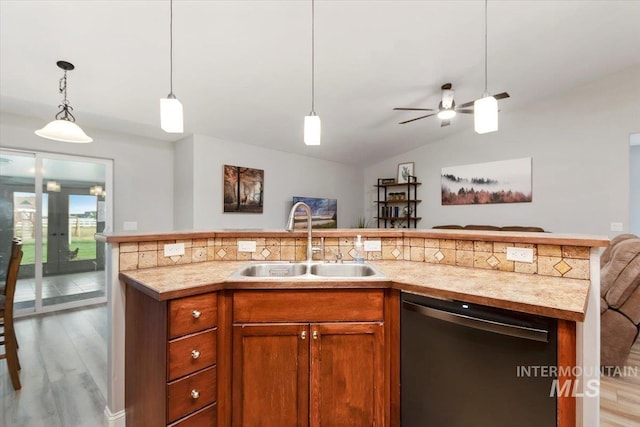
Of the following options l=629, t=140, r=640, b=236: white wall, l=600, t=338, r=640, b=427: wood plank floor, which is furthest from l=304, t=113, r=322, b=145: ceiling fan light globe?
l=629, t=140, r=640, b=236: white wall

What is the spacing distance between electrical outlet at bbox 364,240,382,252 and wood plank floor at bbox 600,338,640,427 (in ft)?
5.50

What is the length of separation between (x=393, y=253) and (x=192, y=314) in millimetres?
1302

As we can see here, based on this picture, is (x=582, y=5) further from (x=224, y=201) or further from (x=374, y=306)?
(x=224, y=201)

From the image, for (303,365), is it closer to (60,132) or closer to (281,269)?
(281,269)

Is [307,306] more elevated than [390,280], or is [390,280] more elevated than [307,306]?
[390,280]

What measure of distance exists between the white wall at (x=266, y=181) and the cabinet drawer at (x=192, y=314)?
124 inches

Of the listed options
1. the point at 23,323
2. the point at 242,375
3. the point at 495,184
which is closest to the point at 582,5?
the point at 495,184

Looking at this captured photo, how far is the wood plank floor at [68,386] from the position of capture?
1775 millimetres

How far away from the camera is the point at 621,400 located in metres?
1.96

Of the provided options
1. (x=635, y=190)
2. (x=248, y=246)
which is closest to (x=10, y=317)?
(x=248, y=246)

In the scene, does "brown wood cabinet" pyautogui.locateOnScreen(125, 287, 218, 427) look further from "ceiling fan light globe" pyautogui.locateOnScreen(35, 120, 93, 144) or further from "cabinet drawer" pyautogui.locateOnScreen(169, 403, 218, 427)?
"ceiling fan light globe" pyautogui.locateOnScreen(35, 120, 93, 144)

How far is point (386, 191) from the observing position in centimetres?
669

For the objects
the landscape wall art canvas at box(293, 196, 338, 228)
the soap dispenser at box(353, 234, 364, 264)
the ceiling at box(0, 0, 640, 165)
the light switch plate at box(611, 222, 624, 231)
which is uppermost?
the ceiling at box(0, 0, 640, 165)

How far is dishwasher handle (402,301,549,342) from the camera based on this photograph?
1.01 metres
